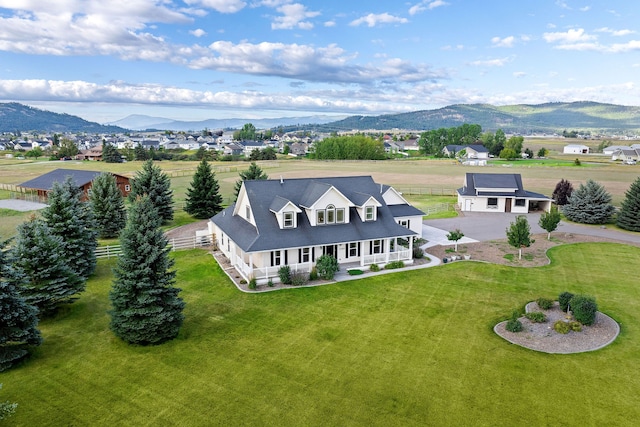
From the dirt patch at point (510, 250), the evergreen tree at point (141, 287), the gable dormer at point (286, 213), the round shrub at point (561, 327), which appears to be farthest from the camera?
the dirt patch at point (510, 250)

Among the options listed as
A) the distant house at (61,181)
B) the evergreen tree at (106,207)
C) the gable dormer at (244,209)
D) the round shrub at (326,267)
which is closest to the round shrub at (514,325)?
the round shrub at (326,267)

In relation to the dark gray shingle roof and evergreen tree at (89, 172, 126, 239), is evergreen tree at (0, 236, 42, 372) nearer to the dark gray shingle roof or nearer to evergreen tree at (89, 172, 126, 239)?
the dark gray shingle roof

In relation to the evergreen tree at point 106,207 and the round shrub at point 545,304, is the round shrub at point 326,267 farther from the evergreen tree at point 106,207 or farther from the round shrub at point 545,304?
the evergreen tree at point 106,207

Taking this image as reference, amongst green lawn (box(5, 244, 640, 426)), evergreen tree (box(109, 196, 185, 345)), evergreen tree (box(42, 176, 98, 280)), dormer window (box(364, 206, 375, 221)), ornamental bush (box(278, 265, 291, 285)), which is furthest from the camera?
dormer window (box(364, 206, 375, 221))

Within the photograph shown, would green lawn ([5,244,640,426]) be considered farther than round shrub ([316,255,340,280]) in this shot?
No

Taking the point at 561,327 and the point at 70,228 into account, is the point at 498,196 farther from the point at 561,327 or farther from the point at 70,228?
the point at 70,228

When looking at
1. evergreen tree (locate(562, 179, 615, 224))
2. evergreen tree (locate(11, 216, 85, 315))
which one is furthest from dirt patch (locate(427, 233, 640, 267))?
evergreen tree (locate(11, 216, 85, 315))

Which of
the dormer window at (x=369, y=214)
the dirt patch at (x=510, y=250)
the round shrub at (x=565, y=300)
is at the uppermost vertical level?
the dormer window at (x=369, y=214)

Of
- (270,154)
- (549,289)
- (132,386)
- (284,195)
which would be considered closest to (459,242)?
(549,289)
